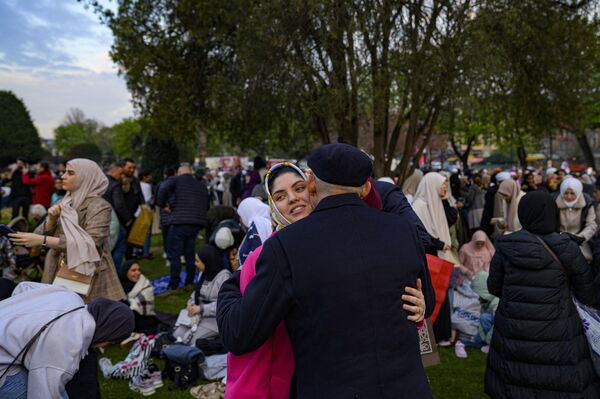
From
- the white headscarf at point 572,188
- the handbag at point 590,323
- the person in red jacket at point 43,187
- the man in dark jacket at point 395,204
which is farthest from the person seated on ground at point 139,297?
the person in red jacket at point 43,187

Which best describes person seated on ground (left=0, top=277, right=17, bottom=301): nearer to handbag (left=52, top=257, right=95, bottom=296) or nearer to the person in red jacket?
handbag (left=52, top=257, right=95, bottom=296)

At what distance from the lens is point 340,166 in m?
1.81

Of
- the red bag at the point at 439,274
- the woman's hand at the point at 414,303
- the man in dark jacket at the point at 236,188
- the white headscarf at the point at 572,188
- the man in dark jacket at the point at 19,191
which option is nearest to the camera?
the woman's hand at the point at 414,303

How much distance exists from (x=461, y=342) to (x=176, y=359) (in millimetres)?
3165

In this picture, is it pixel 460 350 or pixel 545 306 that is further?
pixel 460 350

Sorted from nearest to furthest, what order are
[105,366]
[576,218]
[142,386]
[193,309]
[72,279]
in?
A: [72,279] < [142,386] < [105,366] < [193,309] < [576,218]

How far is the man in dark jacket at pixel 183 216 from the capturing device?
7.57m

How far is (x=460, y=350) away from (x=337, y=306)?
169 inches

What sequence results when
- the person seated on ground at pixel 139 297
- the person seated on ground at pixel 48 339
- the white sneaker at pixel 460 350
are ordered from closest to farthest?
the person seated on ground at pixel 48 339, the white sneaker at pixel 460 350, the person seated on ground at pixel 139 297

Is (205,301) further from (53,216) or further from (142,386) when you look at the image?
(53,216)

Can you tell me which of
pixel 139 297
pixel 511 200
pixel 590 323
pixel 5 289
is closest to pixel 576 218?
pixel 511 200

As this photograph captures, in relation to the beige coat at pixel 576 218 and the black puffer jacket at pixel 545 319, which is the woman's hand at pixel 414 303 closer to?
the black puffer jacket at pixel 545 319

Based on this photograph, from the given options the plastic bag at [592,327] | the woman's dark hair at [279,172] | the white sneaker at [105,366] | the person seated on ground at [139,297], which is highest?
the woman's dark hair at [279,172]

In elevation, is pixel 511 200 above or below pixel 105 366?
above
